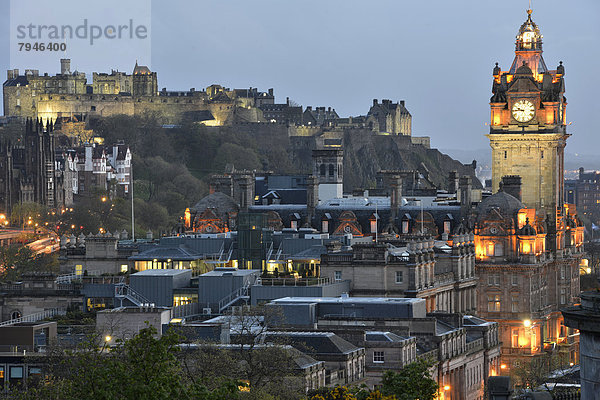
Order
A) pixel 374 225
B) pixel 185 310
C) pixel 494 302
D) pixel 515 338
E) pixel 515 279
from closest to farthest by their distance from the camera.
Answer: pixel 185 310
pixel 515 338
pixel 494 302
pixel 515 279
pixel 374 225

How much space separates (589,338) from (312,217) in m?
98.2

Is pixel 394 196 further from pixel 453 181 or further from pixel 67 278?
pixel 67 278

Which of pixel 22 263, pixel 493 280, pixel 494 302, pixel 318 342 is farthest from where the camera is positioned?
pixel 22 263

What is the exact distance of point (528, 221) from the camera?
135m

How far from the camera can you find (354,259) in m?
101

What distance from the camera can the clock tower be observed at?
14462 cm

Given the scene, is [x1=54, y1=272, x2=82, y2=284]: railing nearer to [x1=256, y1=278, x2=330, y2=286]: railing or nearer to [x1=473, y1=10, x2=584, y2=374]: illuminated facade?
[x1=256, y1=278, x2=330, y2=286]: railing

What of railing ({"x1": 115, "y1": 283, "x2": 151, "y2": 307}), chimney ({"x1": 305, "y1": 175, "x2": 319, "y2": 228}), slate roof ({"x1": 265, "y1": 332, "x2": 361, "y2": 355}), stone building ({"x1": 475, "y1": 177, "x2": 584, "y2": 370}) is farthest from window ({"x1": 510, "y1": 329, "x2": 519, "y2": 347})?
slate roof ({"x1": 265, "y1": 332, "x2": 361, "y2": 355})

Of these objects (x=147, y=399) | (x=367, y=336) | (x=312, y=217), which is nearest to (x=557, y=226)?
(x=312, y=217)

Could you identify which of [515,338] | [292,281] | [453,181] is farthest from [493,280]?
[292,281]

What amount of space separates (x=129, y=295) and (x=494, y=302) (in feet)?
134

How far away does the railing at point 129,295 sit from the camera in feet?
315

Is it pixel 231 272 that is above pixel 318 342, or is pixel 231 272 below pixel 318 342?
above

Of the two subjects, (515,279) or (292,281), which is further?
(515,279)
